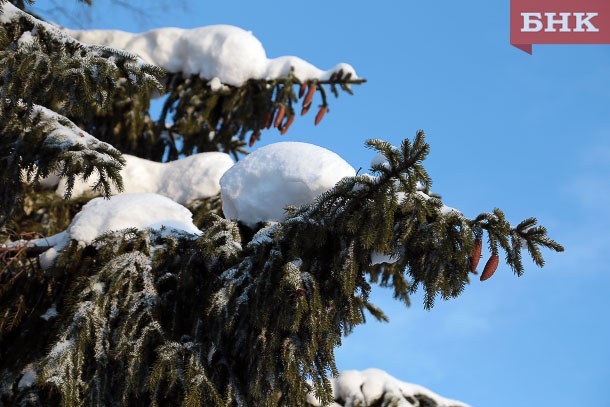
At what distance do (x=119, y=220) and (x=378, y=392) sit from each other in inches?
119

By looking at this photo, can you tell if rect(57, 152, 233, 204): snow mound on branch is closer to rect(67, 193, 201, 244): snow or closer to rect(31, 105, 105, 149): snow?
rect(67, 193, 201, 244): snow

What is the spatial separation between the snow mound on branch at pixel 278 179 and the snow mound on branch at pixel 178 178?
2069 millimetres

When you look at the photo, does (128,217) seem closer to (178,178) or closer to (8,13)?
(8,13)

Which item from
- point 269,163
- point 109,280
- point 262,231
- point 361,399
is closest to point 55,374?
point 109,280

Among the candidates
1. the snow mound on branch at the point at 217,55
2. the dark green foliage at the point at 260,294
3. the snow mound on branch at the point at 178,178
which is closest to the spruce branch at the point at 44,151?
the dark green foliage at the point at 260,294

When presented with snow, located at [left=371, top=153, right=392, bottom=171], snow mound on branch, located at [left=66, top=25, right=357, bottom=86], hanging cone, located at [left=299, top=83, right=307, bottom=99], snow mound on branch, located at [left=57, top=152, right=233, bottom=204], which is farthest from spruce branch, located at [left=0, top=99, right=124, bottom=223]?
snow mound on branch, located at [left=66, top=25, right=357, bottom=86]

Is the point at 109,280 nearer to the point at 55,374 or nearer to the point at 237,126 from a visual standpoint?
the point at 55,374

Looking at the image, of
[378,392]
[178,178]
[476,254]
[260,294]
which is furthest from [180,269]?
[378,392]

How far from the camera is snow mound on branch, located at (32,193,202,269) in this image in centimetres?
495

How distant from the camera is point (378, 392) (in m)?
7.04

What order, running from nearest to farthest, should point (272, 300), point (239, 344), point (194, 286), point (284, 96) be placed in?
point (272, 300) → point (239, 344) → point (194, 286) → point (284, 96)

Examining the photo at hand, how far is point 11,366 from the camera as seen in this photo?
15.5 ft

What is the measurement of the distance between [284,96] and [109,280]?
163 inches

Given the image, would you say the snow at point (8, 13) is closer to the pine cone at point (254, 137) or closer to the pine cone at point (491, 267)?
the pine cone at point (491, 267)
